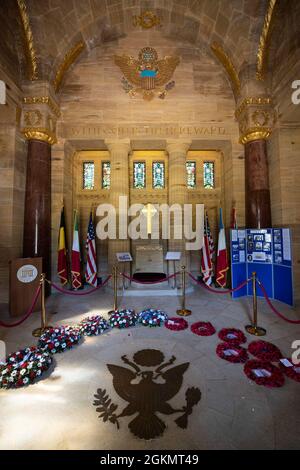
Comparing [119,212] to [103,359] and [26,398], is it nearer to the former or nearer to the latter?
[103,359]

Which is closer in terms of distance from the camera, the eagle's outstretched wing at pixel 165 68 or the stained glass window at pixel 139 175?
the eagle's outstretched wing at pixel 165 68

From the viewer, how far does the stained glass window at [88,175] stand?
36.2ft

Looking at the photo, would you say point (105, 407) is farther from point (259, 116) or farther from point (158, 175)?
point (158, 175)

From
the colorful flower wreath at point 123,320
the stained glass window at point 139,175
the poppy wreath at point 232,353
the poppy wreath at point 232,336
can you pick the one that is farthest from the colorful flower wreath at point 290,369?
the stained glass window at point 139,175

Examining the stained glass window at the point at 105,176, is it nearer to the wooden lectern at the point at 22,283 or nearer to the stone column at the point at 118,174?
the stone column at the point at 118,174

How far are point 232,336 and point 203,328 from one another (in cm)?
65

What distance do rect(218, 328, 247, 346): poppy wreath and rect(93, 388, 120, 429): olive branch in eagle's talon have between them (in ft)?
8.50

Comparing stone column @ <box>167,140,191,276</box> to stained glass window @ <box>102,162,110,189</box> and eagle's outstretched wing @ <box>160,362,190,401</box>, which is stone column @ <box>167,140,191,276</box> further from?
eagle's outstretched wing @ <box>160,362,190,401</box>

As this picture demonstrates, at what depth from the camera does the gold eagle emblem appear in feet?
28.8

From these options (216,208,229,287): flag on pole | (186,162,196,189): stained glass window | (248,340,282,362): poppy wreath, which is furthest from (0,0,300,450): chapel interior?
(216,208,229,287): flag on pole

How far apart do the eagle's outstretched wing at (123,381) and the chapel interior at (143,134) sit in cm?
19

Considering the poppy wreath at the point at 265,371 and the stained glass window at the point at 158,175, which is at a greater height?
the stained glass window at the point at 158,175

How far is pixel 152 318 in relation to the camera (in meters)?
5.33

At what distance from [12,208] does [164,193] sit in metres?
6.76
